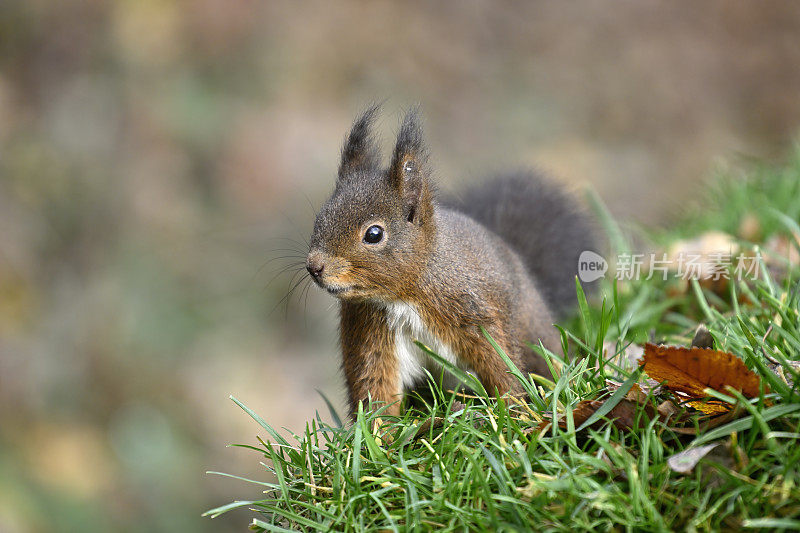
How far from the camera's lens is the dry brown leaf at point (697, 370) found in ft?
5.02

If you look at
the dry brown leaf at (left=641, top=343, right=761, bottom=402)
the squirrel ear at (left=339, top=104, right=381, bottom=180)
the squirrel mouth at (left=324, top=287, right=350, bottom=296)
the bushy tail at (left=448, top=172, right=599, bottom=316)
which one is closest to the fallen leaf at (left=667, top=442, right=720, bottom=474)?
the dry brown leaf at (left=641, top=343, right=761, bottom=402)

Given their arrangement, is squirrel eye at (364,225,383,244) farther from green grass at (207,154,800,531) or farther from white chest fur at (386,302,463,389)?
green grass at (207,154,800,531)

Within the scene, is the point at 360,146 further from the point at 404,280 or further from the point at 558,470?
the point at 558,470

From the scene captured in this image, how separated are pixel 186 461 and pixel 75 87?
3196 millimetres

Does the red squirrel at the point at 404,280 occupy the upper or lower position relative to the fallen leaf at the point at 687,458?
upper

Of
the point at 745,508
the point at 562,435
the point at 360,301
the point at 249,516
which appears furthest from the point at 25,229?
the point at 745,508

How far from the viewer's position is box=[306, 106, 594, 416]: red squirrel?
2.13m

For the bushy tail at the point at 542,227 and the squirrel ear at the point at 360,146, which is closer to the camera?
the squirrel ear at the point at 360,146

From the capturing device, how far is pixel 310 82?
6.70 meters

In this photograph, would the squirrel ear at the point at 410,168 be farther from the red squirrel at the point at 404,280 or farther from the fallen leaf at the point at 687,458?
the fallen leaf at the point at 687,458

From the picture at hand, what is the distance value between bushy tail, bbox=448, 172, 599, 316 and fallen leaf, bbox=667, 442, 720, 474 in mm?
1505

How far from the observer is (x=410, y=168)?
7.25 feet

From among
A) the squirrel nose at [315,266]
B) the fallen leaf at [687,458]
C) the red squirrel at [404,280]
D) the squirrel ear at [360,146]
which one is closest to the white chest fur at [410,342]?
the red squirrel at [404,280]

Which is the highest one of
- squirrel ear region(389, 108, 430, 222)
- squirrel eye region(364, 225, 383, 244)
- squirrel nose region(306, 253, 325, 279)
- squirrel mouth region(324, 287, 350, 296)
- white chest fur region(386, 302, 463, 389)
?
squirrel ear region(389, 108, 430, 222)
